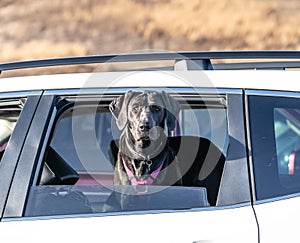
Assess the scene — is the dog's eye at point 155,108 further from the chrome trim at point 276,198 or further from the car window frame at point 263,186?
the chrome trim at point 276,198

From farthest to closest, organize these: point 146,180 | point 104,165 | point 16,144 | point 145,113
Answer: point 104,165
point 145,113
point 146,180
point 16,144

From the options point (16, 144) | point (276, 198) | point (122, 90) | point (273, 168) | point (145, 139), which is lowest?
point (276, 198)

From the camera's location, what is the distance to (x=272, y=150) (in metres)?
2.67

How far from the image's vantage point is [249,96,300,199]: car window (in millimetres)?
2613

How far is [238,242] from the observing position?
2482 mm

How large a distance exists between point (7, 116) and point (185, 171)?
36.5 inches

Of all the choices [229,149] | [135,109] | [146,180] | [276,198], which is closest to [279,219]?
[276,198]

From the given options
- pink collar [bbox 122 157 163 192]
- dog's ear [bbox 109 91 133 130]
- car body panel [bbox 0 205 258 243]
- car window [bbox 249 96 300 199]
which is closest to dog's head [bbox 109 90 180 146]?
dog's ear [bbox 109 91 133 130]

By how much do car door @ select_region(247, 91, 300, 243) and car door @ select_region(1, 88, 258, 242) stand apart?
0.04 metres

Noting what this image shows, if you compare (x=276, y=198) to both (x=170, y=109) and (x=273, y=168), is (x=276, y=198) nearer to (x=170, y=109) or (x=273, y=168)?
(x=273, y=168)

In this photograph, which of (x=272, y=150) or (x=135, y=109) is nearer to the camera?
(x=272, y=150)

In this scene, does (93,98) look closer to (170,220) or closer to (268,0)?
(170,220)

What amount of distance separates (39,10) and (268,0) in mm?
5870

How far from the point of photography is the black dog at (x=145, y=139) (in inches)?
125
